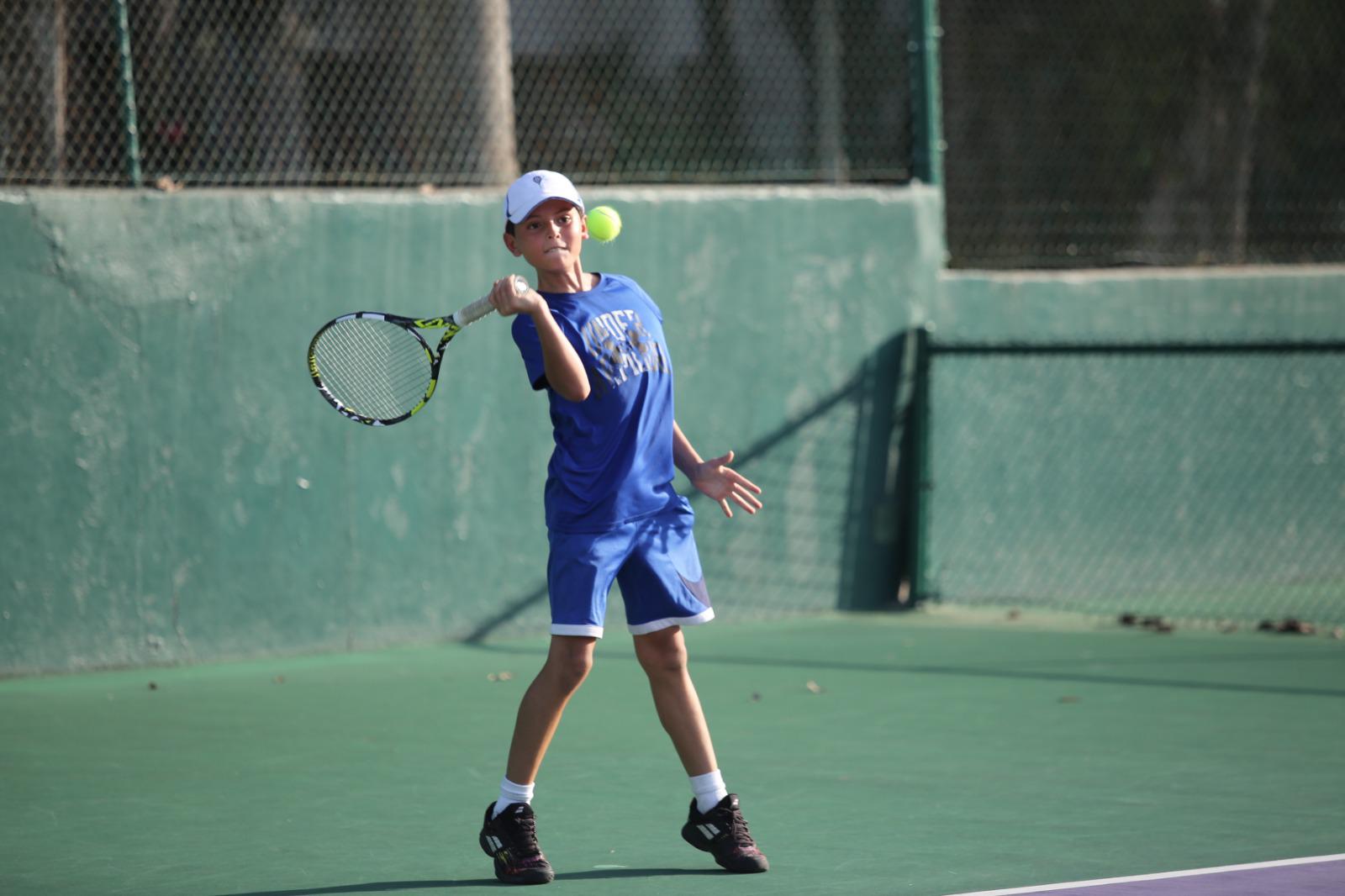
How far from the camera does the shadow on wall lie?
926 centimetres

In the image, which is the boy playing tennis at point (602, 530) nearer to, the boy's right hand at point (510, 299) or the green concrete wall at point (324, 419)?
the boy's right hand at point (510, 299)

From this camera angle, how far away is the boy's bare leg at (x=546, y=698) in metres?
4.63

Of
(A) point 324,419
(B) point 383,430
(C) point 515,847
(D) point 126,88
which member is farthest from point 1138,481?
(C) point 515,847

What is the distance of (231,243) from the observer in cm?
799

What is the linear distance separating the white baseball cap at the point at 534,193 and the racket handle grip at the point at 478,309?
0.30 metres

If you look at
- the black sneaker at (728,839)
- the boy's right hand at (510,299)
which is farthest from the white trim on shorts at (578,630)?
the boy's right hand at (510,299)

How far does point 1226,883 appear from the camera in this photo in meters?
4.53

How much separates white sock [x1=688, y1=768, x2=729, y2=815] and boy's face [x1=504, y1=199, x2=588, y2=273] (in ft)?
4.34

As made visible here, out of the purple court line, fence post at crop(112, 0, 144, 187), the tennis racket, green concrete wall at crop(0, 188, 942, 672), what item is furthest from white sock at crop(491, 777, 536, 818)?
fence post at crop(112, 0, 144, 187)

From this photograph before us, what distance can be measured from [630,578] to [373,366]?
0.96m

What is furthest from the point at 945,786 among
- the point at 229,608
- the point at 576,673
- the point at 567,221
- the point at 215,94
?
the point at 215,94

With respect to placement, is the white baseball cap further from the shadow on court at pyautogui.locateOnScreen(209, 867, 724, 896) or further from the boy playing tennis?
the shadow on court at pyautogui.locateOnScreen(209, 867, 724, 896)

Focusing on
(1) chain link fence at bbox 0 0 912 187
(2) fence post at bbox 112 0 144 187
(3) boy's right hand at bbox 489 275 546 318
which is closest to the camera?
(3) boy's right hand at bbox 489 275 546 318

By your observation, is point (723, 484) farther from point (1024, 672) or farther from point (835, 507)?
point (835, 507)
